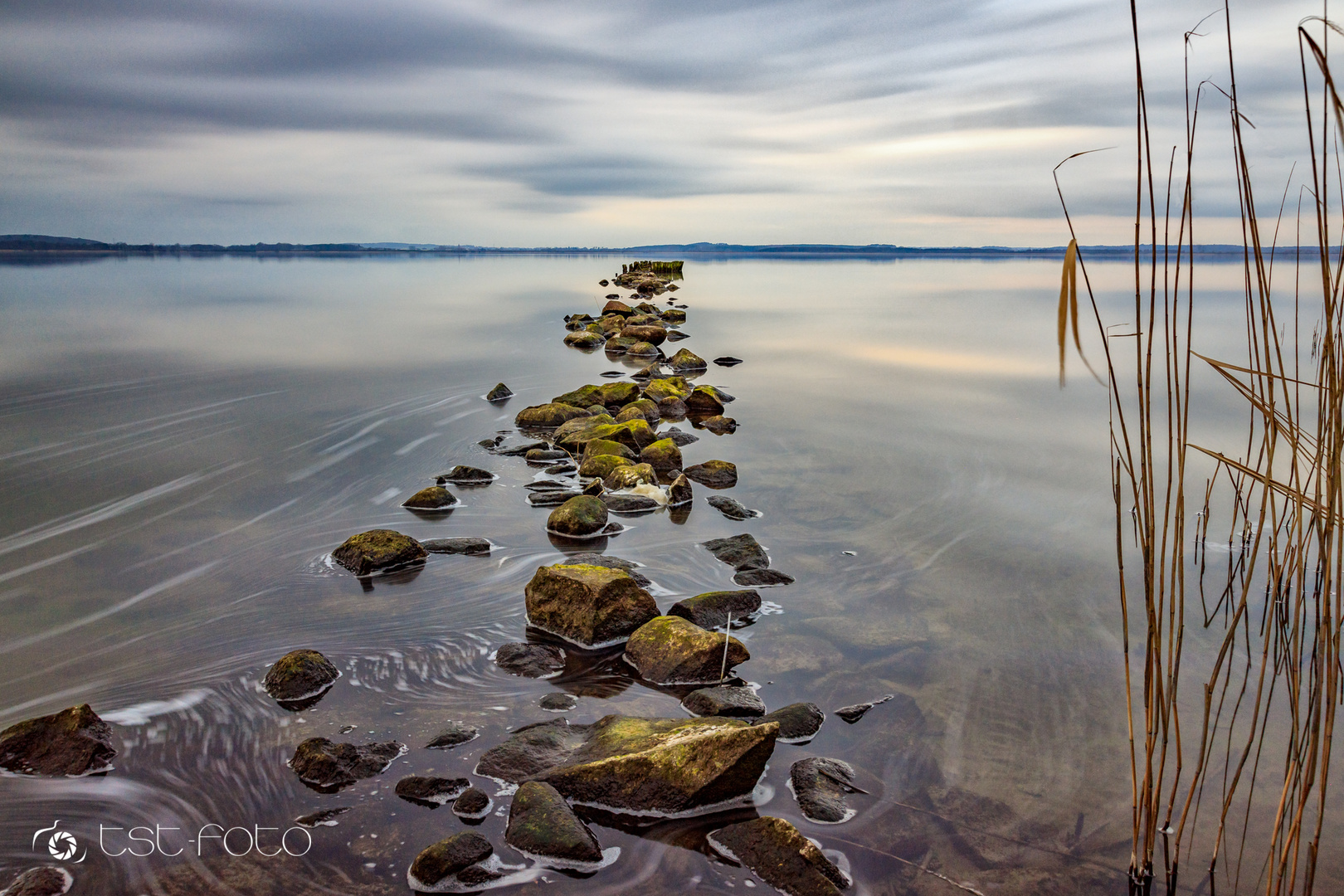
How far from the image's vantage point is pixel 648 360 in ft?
69.0

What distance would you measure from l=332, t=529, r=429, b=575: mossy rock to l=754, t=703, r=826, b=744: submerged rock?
3.64m

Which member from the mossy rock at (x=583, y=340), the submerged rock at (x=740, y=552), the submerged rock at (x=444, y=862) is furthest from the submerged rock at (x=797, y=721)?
the mossy rock at (x=583, y=340)

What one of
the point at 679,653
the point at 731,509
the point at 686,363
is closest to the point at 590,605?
the point at 679,653

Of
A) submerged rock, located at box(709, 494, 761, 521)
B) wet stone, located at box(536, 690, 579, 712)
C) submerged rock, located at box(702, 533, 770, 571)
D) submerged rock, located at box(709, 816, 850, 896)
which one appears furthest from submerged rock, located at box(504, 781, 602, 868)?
submerged rock, located at box(709, 494, 761, 521)

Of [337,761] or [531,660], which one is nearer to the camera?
[337,761]

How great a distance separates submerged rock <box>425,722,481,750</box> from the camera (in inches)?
167

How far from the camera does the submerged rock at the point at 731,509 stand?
823cm

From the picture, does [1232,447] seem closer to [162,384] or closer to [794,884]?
[794,884]

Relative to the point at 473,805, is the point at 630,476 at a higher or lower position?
higher

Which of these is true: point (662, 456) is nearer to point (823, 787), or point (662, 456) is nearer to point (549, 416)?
point (549, 416)

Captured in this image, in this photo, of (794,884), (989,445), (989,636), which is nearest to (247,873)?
(794,884)

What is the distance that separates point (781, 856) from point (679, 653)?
171 centimetres

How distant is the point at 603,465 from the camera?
30.6ft

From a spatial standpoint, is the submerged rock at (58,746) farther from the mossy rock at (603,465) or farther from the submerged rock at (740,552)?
the mossy rock at (603,465)
